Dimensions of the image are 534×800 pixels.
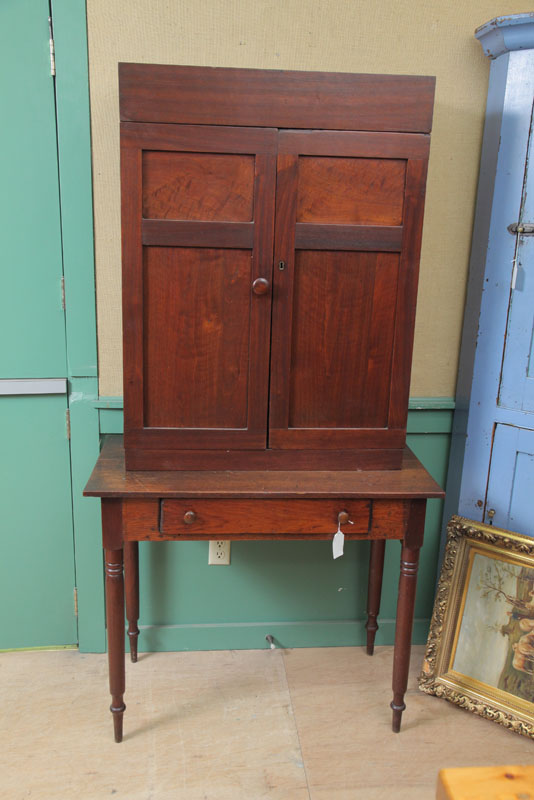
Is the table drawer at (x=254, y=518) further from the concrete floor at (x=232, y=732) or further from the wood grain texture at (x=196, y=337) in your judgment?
the concrete floor at (x=232, y=732)

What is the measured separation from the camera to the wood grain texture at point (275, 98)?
1.66 m

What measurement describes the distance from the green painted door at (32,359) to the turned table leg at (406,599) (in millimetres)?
1132

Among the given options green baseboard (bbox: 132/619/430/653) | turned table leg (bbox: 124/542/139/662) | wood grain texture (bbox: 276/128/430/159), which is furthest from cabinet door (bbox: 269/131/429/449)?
green baseboard (bbox: 132/619/430/653)

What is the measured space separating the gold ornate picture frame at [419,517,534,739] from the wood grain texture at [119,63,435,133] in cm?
130

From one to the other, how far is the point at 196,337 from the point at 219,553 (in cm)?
88

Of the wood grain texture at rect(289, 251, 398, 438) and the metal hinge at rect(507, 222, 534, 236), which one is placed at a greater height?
the metal hinge at rect(507, 222, 534, 236)

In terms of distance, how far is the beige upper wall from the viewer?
1961 mm

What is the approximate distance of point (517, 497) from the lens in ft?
7.06

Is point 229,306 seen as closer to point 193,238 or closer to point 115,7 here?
point 193,238

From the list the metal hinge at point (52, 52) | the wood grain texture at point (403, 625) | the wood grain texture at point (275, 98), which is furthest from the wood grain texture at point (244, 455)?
the metal hinge at point (52, 52)

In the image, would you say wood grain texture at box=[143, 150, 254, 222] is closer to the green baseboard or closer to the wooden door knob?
the wooden door knob

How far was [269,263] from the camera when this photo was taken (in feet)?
5.83

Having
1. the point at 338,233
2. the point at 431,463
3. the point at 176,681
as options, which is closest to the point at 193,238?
the point at 338,233

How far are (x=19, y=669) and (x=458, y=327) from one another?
75.1 inches
